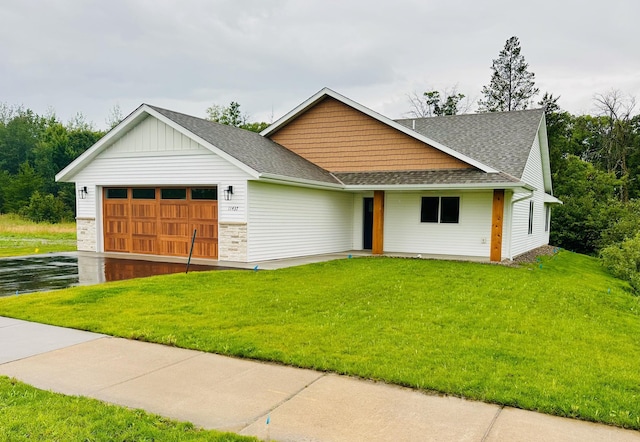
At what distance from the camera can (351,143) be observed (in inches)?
706

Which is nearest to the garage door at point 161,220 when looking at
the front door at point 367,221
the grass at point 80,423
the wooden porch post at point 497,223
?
the front door at point 367,221

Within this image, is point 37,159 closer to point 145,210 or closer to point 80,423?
point 145,210

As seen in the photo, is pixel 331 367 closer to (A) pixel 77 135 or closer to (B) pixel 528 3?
(B) pixel 528 3

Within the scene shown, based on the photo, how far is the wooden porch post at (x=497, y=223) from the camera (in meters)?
14.5

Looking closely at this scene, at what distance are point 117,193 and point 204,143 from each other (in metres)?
4.65

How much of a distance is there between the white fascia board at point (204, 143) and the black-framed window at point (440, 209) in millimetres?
6786

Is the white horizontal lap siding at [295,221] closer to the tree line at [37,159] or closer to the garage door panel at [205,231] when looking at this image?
the garage door panel at [205,231]

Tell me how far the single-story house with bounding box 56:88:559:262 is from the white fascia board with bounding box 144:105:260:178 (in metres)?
0.04

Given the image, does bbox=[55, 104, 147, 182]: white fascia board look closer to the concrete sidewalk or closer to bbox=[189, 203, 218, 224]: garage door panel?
Result: bbox=[189, 203, 218, 224]: garage door panel

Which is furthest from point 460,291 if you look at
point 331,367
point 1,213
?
point 1,213

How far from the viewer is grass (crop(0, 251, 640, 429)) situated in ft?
15.0

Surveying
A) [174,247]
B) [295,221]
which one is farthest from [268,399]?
[174,247]

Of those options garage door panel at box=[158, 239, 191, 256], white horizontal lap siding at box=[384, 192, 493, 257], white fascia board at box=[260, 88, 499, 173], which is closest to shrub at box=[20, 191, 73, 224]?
white fascia board at box=[260, 88, 499, 173]

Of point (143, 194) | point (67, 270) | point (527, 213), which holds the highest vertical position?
point (143, 194)
